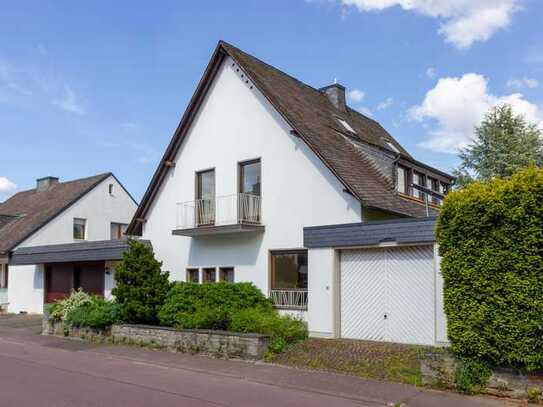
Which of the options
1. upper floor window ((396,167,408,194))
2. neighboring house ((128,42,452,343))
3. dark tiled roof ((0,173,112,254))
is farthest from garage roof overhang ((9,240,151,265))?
upper floor window ((396,167,408,194))

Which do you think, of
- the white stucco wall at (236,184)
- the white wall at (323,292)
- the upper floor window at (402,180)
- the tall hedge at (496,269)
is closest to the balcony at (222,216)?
the white stucco wall at (236,184)

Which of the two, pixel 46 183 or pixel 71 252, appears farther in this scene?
pixel 46 183

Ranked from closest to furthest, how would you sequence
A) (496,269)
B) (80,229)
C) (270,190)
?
(496,269) → (270,190) → (80,229)

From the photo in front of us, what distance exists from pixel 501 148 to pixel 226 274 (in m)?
20.3

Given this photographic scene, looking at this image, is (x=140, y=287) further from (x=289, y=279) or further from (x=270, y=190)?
(x=270, y=190)

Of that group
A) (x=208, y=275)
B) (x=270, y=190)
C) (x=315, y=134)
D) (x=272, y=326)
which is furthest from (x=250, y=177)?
(x=272, y=326)

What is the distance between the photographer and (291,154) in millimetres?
16578

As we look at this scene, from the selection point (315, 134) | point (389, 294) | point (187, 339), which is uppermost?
point (315, 134)

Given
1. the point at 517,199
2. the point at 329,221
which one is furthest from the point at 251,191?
the point at 517,199

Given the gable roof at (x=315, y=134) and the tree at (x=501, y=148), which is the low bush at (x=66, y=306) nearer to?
the gable roof at (x=315, y=134)

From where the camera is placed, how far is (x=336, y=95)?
23.2 m

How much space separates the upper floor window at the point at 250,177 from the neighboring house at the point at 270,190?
36 millimetres

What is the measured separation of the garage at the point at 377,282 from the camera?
13.0m

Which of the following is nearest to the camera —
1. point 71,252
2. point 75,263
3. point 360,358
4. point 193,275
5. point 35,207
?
point 360,358
